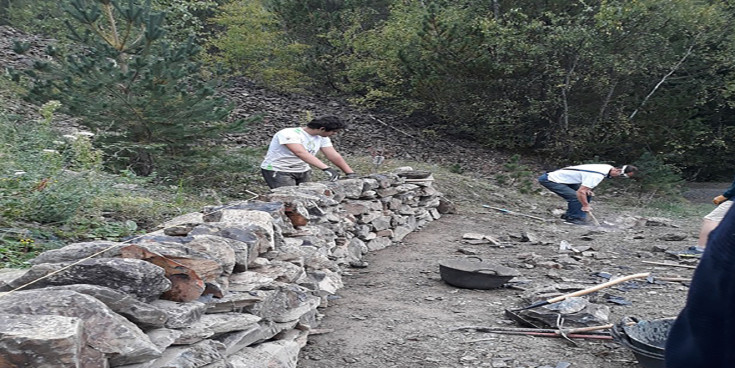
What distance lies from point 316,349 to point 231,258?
927mm

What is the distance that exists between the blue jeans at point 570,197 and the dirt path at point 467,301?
0.97 metres

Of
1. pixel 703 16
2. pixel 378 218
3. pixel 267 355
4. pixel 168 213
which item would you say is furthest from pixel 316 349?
pixel 703 16

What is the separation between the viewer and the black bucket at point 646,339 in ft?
10.6

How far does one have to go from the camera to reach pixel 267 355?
3076 millimetres

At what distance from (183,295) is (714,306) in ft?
7.23

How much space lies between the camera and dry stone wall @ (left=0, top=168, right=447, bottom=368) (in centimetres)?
196

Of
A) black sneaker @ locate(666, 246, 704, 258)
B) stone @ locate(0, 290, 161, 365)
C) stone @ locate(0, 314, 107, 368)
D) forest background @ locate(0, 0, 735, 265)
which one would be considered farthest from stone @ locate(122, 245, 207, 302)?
black sneaker @ locate(666, 246, 704, 258)

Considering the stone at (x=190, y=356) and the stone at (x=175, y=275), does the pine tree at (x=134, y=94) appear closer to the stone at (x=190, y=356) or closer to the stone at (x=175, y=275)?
the stone at (x=175, y=275)

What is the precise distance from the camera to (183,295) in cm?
267

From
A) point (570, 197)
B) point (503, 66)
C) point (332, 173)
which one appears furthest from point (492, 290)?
point (503, 66)

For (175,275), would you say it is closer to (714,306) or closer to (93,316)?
(93,316)

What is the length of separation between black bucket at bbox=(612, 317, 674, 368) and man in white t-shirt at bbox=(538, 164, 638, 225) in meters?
5.69

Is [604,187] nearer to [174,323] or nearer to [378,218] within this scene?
[378,218]

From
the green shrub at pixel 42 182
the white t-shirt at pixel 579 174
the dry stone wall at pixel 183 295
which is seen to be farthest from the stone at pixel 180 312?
the white t-shirt at pixel 579 174
